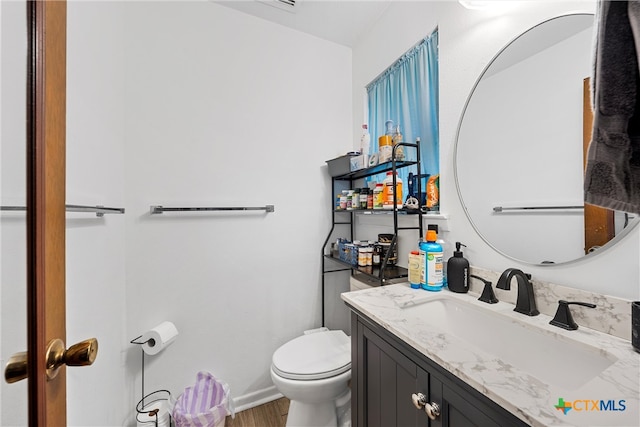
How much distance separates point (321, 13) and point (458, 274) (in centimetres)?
174

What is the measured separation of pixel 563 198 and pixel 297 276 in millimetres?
1435

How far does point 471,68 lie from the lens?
1.08 m

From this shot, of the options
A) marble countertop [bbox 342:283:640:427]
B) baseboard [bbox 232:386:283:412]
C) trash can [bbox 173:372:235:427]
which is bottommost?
baseboard [bbox 232:386:283:412]

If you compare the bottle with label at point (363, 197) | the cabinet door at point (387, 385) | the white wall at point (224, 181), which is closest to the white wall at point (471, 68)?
the bottle with label at point (363, 197)

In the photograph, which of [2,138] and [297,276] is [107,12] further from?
[297,276]

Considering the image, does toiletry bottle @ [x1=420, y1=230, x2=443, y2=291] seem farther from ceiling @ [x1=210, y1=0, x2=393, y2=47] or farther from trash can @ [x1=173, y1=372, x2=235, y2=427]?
ceiling @ [x1=210, y1=0, x2=393, y2=47]

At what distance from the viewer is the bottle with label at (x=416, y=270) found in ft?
3.62

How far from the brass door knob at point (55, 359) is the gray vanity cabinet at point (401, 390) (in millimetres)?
743

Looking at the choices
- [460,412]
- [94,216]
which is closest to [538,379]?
[460,412]

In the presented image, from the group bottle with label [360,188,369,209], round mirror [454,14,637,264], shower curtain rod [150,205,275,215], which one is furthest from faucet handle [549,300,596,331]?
shower curtain rod [150,205,275,215]

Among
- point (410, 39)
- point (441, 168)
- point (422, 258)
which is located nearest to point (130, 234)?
point (422, 258)

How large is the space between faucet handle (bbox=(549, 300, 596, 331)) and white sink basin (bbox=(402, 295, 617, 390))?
0.06 m

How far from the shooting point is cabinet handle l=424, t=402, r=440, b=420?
2.06ft

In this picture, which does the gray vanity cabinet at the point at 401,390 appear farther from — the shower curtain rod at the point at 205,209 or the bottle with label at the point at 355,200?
the shower curtain rod at the point at 205,209
